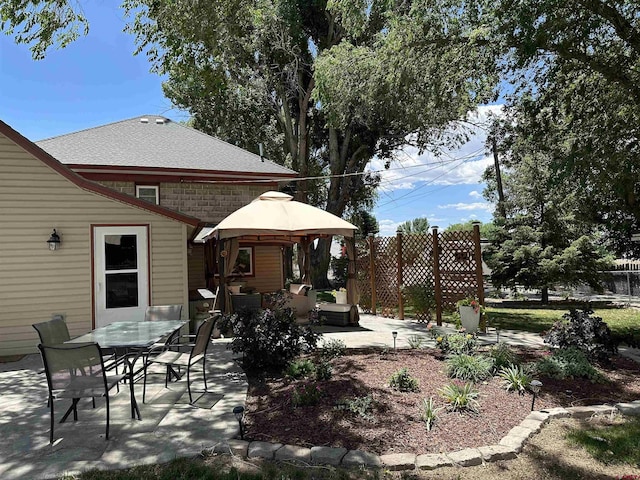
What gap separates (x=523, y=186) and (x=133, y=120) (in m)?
16.3

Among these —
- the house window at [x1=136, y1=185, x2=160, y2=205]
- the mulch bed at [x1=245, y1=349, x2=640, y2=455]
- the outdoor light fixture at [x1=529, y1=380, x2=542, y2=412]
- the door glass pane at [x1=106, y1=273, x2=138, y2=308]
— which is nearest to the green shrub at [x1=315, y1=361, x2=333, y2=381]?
the mulch bed at [x1=245, y1=349, x2=640, y2=455]

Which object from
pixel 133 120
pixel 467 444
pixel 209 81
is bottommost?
pixel 467 444

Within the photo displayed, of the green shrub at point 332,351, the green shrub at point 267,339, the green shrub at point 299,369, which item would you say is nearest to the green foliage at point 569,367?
the green shrub at point 332,351

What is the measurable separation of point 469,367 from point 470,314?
10.7 feet

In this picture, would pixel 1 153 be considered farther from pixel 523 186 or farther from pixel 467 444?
pixel 523 186

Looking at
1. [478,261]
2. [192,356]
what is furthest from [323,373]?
[478,261]

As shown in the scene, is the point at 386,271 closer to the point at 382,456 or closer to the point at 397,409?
the point at 397,409

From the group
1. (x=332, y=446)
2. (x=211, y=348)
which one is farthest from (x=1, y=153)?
(x=332, y=446)

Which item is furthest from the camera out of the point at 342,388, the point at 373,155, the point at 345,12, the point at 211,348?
the point at 373,155

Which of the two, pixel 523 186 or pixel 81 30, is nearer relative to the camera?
pixel 81 30

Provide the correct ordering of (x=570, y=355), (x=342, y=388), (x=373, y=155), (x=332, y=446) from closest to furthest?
1. (x=332, y=446)
2. (x=342, y=388)
3. (x=570, y=355)
4. (x=373, y=155)

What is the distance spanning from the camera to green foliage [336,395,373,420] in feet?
14.6

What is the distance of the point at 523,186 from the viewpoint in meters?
18.9

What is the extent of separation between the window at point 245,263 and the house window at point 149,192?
127 inches
